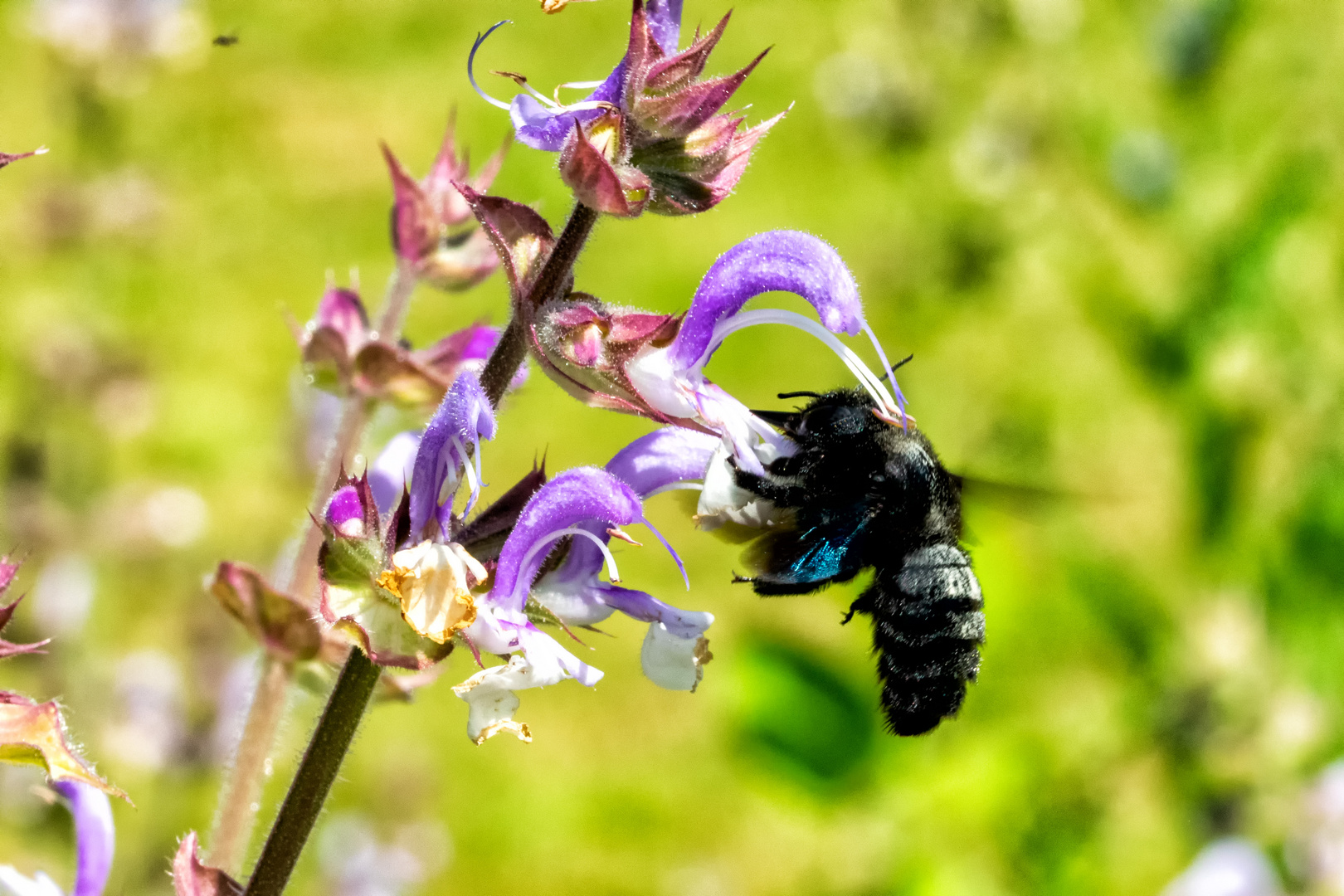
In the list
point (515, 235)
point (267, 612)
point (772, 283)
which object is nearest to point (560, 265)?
point (515, 235)

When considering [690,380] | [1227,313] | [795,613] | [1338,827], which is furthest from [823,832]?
[690,380]

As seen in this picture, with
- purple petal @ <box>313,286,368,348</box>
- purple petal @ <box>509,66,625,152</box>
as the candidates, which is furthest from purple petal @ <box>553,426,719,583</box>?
purple petal @ <box>313,286,368,348</box>

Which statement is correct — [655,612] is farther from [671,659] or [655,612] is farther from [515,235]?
[515,235]

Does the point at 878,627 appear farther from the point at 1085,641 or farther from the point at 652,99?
the point at 1085,641

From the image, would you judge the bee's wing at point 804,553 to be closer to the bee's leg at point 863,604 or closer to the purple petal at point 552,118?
the bee's leg at point 863,604

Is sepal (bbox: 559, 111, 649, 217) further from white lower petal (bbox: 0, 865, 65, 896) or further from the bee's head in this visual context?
white lower petal (bbox: 0, 865, 65, 896)

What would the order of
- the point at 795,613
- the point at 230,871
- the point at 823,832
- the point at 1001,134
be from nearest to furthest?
the point at 230,871 → the point at 1001,134 → the point at 823,832 → the point at 795,613

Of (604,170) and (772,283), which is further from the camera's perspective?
(772,283)

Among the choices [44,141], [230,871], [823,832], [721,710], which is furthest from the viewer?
[44,141]
